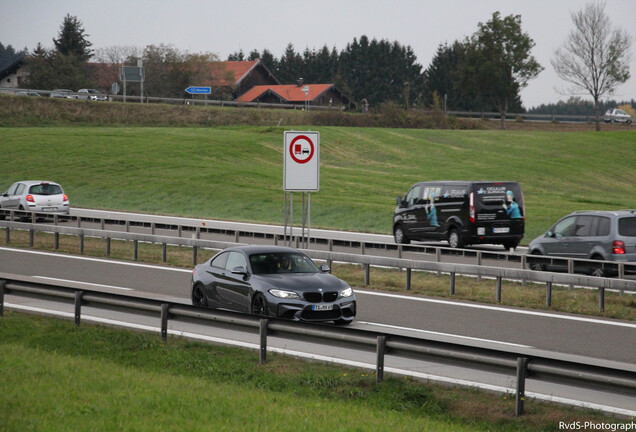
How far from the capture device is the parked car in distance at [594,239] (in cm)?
1831

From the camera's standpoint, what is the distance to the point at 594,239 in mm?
19047

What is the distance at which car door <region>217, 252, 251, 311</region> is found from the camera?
14547mm

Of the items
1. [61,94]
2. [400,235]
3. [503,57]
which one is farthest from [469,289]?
[503,57]

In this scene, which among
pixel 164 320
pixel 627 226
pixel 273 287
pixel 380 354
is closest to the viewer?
pixel 380 354

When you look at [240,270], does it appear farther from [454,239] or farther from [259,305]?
[454,239]

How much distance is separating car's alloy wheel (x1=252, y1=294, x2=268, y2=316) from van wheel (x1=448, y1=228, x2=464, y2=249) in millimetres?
12144

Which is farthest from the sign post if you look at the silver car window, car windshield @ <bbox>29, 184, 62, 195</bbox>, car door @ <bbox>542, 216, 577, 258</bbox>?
car windshield @ <bbox>29, 184, 62, 195</bbox>

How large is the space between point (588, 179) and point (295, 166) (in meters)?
45.4

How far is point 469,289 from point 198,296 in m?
6.09

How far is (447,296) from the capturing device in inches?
719

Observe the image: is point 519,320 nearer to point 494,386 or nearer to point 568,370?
point 494,386

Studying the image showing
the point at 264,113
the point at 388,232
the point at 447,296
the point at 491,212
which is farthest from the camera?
the point at 264,113

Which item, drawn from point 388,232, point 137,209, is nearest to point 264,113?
point 137,209

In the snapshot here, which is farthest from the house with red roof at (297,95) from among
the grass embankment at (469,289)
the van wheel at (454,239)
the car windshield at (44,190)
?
the grass embankment at (469,289)
